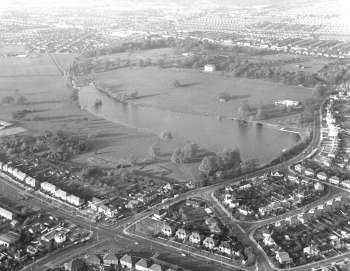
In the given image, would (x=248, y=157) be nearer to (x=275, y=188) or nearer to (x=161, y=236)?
(x=275, y=188)

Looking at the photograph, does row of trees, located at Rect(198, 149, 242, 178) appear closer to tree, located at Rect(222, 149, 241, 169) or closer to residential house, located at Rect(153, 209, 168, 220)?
tree, located at Rect(222, 149, 241, 169)

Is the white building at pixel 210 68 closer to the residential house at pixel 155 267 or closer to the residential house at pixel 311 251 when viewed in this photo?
the residential house at pixel 311 251

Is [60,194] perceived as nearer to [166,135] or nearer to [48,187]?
[48,187]

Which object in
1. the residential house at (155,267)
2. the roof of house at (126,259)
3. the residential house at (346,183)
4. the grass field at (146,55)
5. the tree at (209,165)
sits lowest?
the residential house at (155,267)

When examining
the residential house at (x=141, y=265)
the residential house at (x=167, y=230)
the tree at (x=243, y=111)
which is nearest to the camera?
the residential house at (x=141, y=265)

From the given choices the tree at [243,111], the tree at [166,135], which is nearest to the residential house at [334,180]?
the tree at [166,135]

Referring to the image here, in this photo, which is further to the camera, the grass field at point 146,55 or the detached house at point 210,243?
the grass field at point 146,55

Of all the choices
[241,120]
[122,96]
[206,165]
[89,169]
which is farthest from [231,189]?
[122,96]
